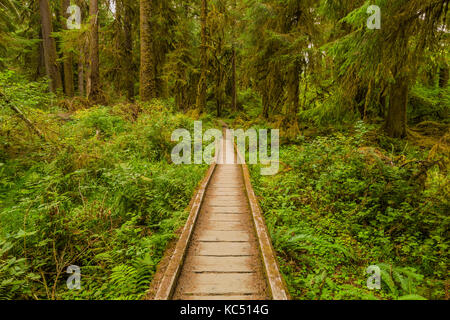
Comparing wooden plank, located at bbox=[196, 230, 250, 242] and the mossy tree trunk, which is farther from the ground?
the mossy tree trunk

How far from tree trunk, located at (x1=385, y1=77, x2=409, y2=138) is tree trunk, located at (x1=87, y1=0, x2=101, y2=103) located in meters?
14.7

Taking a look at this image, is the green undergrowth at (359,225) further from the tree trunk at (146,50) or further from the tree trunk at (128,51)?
the tree trunk at (128,51)

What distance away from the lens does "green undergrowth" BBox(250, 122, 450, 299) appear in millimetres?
3490

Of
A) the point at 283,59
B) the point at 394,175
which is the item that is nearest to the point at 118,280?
the point at 394,175

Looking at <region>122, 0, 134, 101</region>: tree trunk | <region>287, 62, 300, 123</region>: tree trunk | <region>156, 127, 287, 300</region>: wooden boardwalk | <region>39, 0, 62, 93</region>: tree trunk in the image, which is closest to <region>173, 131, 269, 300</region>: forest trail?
<region>156, 127, 287, 300</region>: wooden boardwalk

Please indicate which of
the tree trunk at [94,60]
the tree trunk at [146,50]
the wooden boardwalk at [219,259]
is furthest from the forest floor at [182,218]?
the tree trunk at [94,60]

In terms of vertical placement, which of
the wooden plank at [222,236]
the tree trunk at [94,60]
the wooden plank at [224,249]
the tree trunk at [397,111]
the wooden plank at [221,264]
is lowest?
the wooden plank at [221,264]

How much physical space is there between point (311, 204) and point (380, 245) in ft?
5.81

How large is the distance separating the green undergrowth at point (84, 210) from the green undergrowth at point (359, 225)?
7.99 ft

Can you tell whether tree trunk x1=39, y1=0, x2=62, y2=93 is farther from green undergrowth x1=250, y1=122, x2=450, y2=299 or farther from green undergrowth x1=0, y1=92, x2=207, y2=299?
green undergrowth x1=250, y1=122, x2=450, y2=299

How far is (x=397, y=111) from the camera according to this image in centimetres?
924

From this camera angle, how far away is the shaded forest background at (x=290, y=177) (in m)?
3.65
